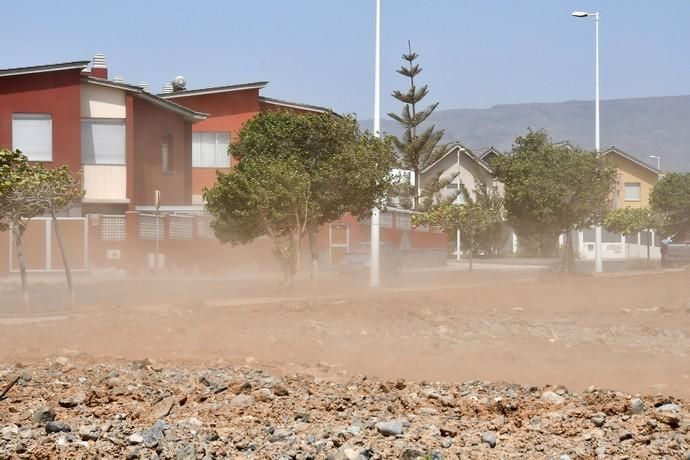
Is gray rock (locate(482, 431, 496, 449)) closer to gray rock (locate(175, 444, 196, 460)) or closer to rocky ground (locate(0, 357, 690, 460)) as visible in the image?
rocky ground (locate(0, 357, 690, 460))

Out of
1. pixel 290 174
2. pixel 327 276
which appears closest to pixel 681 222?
pixel 327 276

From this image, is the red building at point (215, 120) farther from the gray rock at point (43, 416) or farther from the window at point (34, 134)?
the gray rock at point (43, 416)

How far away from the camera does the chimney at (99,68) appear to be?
1956 inches

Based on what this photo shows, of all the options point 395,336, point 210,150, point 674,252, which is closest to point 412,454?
point 395,336

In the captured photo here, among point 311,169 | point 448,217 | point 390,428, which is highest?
point 311,169

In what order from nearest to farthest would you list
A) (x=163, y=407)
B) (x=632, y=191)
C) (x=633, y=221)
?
(x=163, y=407) < (x=633, y=221) < (x=632, y=191)

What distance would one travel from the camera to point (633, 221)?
221 ft

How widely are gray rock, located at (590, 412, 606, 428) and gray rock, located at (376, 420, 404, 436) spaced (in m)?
1.59

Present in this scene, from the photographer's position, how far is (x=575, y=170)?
42.4 metres

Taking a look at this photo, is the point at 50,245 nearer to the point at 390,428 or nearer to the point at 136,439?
the point at 136,439

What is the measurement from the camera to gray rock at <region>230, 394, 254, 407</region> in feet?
35.0

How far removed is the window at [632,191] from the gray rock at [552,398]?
80.8 meters

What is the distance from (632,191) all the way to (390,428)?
83237 mm

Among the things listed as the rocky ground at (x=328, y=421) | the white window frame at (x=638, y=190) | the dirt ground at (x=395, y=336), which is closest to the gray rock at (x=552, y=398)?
the rocky ground at (x=328, y=421)
